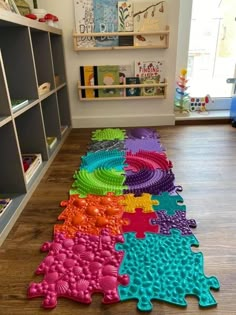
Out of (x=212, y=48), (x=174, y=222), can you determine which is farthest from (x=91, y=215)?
(x=212, y=48)

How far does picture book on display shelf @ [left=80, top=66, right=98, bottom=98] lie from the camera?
7.07ft

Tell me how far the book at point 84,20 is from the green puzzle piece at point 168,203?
1.44 metres

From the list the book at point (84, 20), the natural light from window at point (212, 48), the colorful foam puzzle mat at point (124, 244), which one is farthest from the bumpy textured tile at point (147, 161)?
the natural light from window at point (212, 48)

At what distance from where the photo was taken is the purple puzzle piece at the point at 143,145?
178 centimetres

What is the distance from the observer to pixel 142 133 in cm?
207

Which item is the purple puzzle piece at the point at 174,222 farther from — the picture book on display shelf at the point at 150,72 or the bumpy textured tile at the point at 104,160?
the picture book on display shelf at the point at 150,72

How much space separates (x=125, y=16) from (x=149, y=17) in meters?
0.19

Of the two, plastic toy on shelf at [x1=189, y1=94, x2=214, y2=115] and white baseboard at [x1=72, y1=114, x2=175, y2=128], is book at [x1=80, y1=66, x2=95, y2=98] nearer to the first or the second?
white baseboard at [x1=72, y1=114, x2=175, y2=128]

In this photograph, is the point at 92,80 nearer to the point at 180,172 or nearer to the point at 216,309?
the point at 180,172

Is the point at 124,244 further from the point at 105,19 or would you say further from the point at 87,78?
the point at 105,19

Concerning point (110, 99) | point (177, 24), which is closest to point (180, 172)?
point (110, 99)

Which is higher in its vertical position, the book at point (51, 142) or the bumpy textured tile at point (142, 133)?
the book at point (51, 142)

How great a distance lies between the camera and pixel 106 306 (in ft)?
2.46

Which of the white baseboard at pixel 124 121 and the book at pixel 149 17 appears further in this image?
the white baseboard at pixel 124 121
